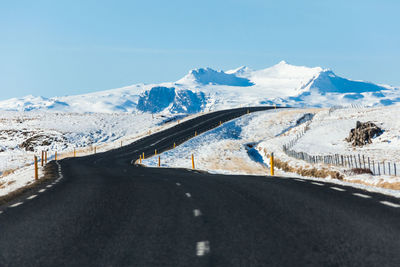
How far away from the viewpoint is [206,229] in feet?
25.7

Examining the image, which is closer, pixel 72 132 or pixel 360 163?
pixel 360 163

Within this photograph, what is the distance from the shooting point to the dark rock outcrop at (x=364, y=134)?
45.1m

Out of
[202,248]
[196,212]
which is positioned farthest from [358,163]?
[202,248]

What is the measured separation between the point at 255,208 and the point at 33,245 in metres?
5.03

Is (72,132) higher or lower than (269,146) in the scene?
higher

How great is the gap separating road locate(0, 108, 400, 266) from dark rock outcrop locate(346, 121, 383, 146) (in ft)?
114

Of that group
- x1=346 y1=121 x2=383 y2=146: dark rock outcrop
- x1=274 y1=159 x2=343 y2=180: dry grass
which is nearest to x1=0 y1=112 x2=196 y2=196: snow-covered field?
x1=346 y1=121 x2=383 y2=146: dark rock outcrop

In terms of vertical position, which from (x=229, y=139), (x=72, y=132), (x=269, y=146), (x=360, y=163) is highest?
(x=72, y=132)

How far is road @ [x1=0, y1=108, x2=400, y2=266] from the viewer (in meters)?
5.91

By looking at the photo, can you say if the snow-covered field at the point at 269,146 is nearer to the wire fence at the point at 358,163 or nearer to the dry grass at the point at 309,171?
the dry grass at the point at 309,171

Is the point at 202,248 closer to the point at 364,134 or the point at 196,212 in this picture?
the point at 196,212

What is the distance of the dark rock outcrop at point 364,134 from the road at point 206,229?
114 ft

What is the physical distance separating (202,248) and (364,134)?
42840 mm

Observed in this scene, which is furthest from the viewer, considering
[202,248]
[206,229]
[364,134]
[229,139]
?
[229,139]
